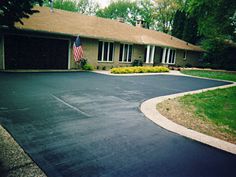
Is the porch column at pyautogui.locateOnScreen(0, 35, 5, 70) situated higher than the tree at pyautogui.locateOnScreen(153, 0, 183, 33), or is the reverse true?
the tree at pyautogui.locateOnScreen(153, 0, 183, 33)

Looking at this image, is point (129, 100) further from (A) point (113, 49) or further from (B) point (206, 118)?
(A) point (113, 49)

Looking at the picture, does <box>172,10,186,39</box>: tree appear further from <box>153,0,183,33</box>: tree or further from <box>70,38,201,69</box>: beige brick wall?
<box>70,38,201,69</box>: beige brick wall

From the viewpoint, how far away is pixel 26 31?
15023 mm

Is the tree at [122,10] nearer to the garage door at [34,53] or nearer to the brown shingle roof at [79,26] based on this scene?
the brown shingle roof at [79,26]

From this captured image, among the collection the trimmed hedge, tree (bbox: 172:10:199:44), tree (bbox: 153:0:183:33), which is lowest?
the trimmed hedge

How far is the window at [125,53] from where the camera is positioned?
2241 centimetres

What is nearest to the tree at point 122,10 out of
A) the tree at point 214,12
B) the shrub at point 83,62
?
the shrub at point 83,62

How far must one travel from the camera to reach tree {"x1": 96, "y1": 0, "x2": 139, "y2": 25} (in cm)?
5895

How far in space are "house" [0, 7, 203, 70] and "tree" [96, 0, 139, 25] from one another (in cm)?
3524

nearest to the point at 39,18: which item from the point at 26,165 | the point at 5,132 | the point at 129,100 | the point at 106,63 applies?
the point at 106,63

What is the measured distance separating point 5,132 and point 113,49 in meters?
17.5

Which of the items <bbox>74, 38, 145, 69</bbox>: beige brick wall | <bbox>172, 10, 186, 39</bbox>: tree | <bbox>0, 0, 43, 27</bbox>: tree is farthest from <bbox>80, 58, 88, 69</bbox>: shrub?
<bbox>172, 10, 186, 39</bbox>: tree

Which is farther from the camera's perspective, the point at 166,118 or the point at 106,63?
the point at 106,63

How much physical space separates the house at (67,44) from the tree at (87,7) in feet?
103
